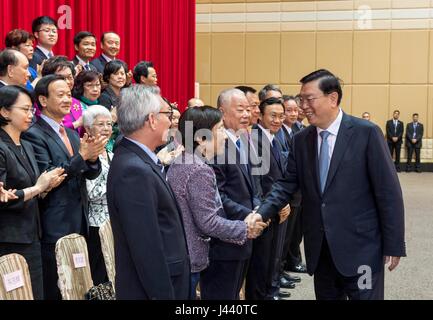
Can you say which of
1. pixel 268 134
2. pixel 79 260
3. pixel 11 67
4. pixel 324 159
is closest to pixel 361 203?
pixel 324 159

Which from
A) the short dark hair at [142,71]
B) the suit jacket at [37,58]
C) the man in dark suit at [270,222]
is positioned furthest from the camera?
the short dark hair at [142,71]

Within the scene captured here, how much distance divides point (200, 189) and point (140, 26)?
584 centimetres

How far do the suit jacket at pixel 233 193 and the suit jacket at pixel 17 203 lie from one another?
0.82 metres

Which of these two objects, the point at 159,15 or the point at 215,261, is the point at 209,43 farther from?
the point at 215,261

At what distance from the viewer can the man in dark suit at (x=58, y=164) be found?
9.85ft

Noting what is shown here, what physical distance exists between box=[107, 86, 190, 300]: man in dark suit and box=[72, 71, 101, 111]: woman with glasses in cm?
194

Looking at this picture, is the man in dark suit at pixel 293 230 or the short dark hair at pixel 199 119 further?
the man in dark suit at pixel 293 230

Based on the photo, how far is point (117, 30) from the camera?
7352mm

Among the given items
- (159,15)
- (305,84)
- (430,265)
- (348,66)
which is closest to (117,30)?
(159,15)

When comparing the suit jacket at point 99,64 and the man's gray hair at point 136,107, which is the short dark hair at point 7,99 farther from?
the suit jacket at point 99,64

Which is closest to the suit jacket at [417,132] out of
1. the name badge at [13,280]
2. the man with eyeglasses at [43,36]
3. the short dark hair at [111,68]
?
the short dark hair at [111,68]

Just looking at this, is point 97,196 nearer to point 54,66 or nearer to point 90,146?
point 90,146

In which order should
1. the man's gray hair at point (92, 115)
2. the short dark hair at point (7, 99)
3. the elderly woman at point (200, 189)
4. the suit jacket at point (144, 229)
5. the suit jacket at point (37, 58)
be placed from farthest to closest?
the suit jacket at point (37, 58)
the man's gray hair at point (92, 115)
the short dark hair at point (7, 99)
the elderly woman at point (200, 189)
the suit jacket at point (144, 229)

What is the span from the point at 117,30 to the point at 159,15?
1.40m
